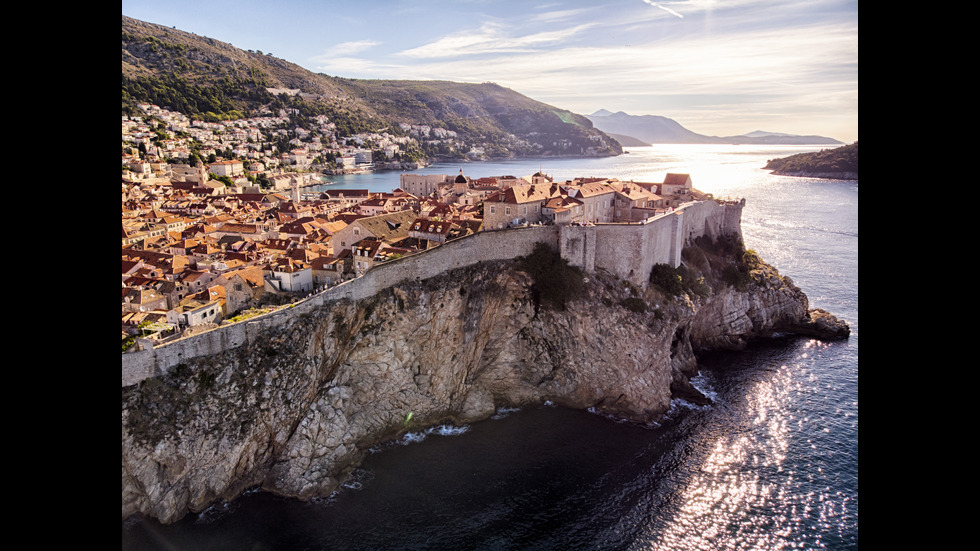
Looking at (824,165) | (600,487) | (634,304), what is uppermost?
(824,165)

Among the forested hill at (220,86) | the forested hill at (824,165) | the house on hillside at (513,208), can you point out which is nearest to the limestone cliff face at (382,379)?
the house on hillside at (513,208)

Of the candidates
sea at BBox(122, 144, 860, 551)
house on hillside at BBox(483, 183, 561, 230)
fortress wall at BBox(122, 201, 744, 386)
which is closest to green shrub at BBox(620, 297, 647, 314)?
fortress wall at BBox(122, 201, 744, 386)

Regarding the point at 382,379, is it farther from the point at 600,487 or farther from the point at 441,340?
the point at 600,487

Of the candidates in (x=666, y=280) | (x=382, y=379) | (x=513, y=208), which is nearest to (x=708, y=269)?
(x=666, y=280)

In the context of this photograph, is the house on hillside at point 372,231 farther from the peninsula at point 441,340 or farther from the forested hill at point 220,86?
the forested hill at point 220,86
